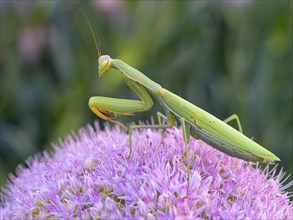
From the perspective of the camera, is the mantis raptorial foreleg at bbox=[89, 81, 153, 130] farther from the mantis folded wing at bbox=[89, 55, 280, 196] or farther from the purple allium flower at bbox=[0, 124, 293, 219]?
the purple allium flower at bbox=[0, 124, 293, 219]

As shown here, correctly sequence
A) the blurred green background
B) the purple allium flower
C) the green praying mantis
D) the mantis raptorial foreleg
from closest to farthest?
the purple allium flower → the green praying mantis → the mantis raptorial foreleg → the blurred green background

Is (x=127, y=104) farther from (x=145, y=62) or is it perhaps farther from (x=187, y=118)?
(x=145, y=62)

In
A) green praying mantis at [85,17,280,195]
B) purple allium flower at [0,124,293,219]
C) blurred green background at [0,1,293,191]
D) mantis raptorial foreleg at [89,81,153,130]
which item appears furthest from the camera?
blurred green background at [0,1,293,191]

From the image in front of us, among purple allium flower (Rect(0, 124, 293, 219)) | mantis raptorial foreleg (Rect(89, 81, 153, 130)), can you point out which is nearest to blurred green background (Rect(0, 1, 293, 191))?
purple allium flower (Rect(0, 124, 293, 219))

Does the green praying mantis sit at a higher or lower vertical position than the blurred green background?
lower

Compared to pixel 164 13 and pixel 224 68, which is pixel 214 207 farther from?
pixel 164 13

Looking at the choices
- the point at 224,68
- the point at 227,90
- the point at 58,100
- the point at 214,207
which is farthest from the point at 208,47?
the point at 214,207
